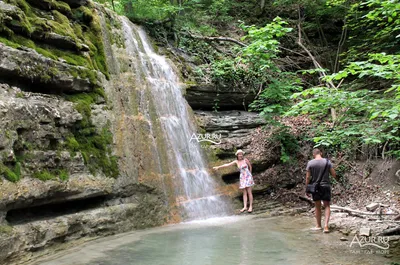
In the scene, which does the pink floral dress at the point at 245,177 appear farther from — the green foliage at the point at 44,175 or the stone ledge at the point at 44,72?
the green foliage at the point at 44,175

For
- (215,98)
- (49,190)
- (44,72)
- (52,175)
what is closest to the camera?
(49,190)

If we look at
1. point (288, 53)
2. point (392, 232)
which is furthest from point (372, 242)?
point (288, 53)

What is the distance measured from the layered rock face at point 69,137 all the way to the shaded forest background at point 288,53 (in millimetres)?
3622

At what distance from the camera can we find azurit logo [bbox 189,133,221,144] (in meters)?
10.1

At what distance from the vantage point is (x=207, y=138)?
1043 centimetres

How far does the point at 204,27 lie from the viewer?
579 inches

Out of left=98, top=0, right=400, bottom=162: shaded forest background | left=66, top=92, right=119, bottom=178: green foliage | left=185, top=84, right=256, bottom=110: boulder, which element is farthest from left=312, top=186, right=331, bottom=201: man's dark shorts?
left=185, top=84, right=256, bottom=110: boulder

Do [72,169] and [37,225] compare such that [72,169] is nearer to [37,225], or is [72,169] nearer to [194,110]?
[37,225]

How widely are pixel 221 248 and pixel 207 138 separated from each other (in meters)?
5.26

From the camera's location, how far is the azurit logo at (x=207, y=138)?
10.1m

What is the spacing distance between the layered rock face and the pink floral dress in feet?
6.95

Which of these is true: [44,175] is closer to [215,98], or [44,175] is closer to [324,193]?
[324,193]

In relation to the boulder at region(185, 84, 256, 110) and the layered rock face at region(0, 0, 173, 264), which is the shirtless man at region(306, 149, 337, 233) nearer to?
the layered rock face at region(0, 0, 173, 264)

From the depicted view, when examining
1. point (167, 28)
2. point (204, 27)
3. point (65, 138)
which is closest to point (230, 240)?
point (65, 138)
